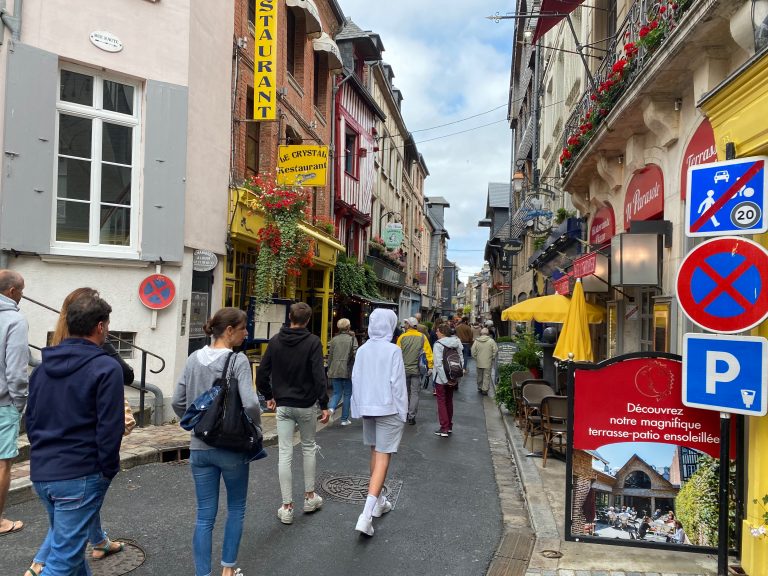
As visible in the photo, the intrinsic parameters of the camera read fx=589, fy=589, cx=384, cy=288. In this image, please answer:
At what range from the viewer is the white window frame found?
7633 millimetres

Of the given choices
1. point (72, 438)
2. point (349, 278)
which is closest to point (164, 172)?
point (72, 438)

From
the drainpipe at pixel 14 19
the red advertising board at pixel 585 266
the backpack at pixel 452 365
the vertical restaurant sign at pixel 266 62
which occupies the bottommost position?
the backpack at pixel 452 365

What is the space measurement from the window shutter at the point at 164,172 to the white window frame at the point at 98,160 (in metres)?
0.18

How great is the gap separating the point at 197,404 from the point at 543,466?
4.79 metres

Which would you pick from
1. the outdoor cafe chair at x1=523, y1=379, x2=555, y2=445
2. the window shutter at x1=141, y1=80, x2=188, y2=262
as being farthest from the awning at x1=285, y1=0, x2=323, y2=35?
the outdoor cafe chair at x1=523, y1=379, x2=555, y2=445

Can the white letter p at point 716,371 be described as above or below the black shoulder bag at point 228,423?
above

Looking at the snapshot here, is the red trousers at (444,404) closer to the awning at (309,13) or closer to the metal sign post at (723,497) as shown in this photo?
the metal sign post at (723,497)

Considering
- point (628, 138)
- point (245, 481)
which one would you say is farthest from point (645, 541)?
point (628, 138)

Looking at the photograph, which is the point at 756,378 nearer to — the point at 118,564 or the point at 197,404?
the point at 197,404

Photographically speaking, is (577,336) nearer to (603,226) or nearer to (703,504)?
(603,226)

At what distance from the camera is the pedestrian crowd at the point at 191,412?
2.87 metres

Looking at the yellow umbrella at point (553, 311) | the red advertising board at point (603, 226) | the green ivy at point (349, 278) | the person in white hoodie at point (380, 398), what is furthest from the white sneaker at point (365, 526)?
the green ivy at point (349, 278)

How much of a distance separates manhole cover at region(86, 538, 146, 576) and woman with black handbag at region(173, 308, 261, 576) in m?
0.66

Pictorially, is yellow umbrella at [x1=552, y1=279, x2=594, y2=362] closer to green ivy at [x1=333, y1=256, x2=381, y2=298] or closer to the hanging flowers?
the hanging flowers
